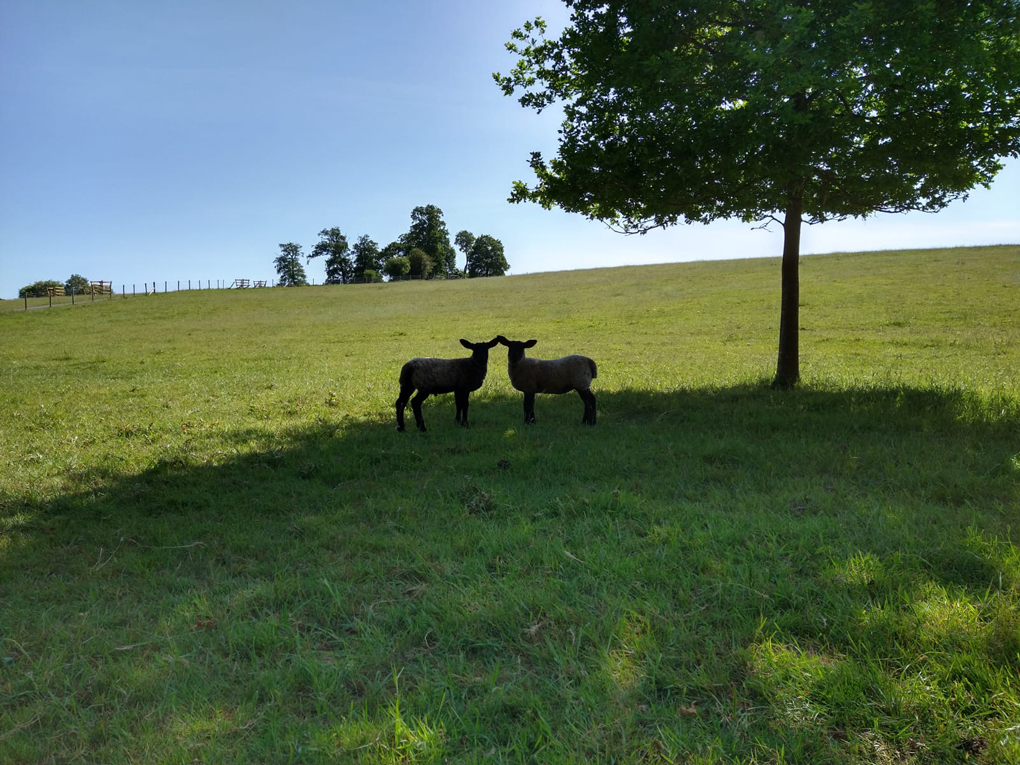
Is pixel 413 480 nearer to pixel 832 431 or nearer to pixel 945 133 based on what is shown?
pixel 832 431

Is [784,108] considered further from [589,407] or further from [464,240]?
[464,240]

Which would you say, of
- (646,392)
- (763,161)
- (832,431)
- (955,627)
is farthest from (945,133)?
(955,627)

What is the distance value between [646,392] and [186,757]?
11.8 metres

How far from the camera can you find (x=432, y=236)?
11106 centimetres

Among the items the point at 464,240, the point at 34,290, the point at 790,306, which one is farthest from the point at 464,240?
the point at 790,306

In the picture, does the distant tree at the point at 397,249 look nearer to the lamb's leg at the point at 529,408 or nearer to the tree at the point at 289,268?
the tree at the point at 289,268

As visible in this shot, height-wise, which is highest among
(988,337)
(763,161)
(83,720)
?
(763,161)

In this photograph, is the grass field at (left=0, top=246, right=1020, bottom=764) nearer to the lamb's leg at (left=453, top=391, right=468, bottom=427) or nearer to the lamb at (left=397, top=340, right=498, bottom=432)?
the lamb's leg at (left=453, top=391, right=468, bottom=427)

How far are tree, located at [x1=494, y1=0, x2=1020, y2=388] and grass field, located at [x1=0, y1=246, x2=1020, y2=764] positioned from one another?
425 cm

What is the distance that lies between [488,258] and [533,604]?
11261 centimetres

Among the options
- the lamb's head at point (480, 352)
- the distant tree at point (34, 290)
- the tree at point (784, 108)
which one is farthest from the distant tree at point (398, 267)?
the lamb's head at point (480, 352)

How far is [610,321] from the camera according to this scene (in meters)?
34.2

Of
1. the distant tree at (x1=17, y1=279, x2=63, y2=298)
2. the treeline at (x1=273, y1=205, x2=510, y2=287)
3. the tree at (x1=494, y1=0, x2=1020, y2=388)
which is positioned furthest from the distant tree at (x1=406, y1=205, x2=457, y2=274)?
the tree at (x1=494, y1=0, x2=1020, y2=388)

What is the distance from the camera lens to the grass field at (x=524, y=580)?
3.51 m
